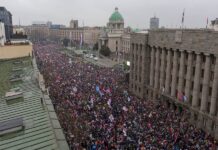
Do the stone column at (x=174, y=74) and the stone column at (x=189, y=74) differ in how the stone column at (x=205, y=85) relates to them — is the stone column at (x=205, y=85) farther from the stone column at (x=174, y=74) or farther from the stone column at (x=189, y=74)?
the stone column at (x=174, y=74)

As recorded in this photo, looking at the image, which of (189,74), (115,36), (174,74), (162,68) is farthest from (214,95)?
(115,36)

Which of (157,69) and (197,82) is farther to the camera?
(157,69)

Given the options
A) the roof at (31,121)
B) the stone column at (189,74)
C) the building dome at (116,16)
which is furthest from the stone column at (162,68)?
the building dome at (116,16)

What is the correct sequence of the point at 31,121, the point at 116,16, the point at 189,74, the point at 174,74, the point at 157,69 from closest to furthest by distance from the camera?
the point at 31,121
the point at 189,74
the point at 174,74
the point at 157,69
the point at 116,16

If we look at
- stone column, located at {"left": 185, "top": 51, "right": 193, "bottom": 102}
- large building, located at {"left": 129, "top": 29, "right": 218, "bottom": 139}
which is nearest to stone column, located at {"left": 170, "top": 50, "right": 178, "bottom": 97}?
large building, located at {"left": 129, "top": 29, "right": 218, "bottom": 139}

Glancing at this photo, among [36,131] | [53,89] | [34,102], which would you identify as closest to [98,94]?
[53,89]

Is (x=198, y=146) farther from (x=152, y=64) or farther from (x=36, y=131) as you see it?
(x=152, y=64)

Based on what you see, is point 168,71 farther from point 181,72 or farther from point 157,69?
point 157,69
